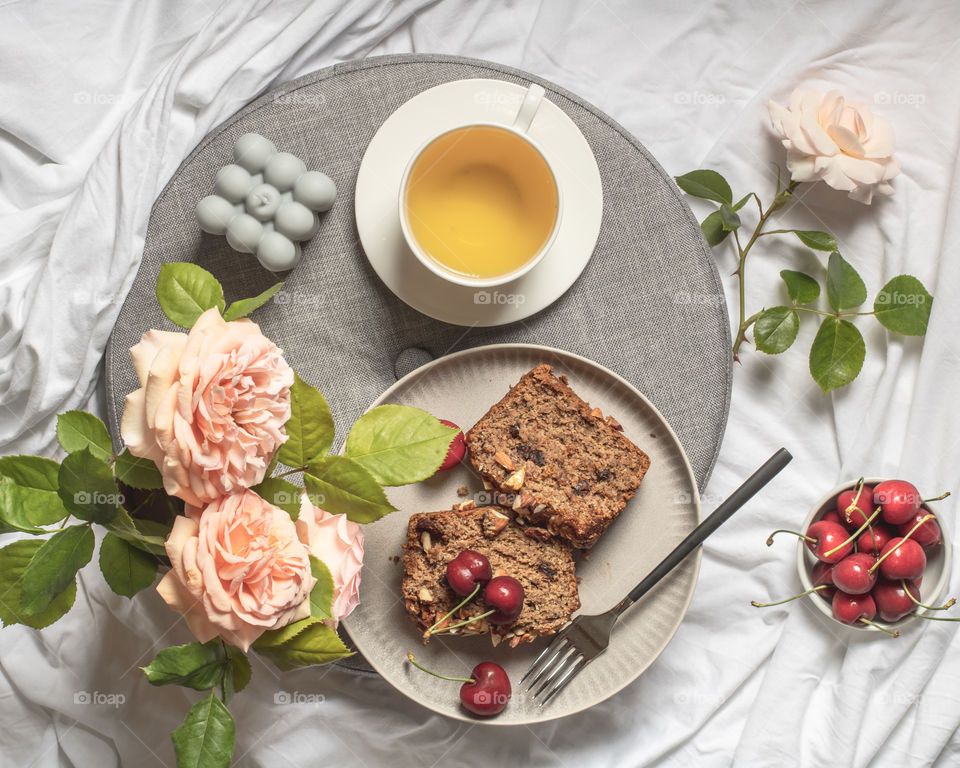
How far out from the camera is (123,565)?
1.00 m

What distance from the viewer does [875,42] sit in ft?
5.57

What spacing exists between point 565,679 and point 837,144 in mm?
1152

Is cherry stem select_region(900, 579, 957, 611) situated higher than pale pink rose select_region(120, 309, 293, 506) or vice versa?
pale pink rose select_region(120, 309, 293, 506)

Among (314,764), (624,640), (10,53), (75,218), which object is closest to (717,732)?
(624,640)

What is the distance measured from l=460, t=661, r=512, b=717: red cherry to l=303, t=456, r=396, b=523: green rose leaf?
0.54 metres

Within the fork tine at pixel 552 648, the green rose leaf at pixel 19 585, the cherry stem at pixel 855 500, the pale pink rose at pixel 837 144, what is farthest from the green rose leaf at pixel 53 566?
the pale pink rose at pixel 837 144

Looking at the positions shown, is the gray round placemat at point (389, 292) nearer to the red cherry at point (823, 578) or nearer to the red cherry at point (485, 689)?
the red cherry at point (823, 578)

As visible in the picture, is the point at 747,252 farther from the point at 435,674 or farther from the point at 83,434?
the point at 83,434

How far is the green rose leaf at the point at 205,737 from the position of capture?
34.9 inches

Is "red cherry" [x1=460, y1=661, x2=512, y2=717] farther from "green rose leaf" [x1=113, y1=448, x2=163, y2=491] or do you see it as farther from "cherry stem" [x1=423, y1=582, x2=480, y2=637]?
"green rose leaf" [x1=113, y1=448, x2=163, y2=491]

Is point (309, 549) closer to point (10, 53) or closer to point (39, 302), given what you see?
point (39, 302)

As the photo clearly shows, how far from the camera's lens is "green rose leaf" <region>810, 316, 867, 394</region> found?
5.24 feet

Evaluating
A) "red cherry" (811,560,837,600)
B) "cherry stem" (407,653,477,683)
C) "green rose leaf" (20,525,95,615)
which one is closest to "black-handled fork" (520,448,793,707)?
"cherry stem" (407,653,477,683)

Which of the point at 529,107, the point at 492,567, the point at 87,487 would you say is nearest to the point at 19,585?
the point at 87,487
